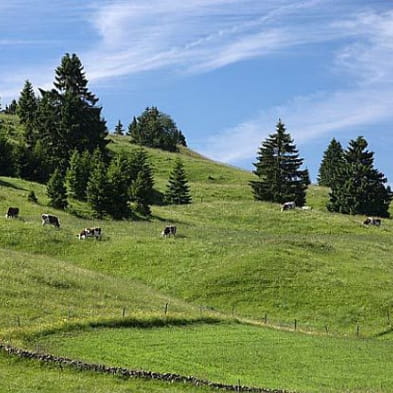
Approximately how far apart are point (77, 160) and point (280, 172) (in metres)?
33.2

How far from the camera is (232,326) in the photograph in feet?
158

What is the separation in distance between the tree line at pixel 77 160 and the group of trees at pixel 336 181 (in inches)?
531

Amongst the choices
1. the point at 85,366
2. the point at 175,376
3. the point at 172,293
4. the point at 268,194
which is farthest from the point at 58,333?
the point at 268,194

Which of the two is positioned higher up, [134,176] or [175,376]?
[134,176]

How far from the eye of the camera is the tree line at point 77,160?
88.6 meters

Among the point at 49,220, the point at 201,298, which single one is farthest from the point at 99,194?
the point at 201,298

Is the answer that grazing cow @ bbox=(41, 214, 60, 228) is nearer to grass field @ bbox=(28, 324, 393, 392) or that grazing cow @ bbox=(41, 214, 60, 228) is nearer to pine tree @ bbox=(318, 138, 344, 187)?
grass field @ bbox=(28, 324, 393, 392)

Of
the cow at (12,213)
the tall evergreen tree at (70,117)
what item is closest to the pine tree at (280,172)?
the tall evergreen tree at (70,117)

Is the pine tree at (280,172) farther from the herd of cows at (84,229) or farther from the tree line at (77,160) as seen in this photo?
the herd of cows at (84,229)

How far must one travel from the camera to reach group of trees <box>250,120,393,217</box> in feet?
374

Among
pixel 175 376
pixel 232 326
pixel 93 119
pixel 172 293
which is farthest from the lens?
pixel 93 119

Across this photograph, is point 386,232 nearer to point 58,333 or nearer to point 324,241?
point 324,241

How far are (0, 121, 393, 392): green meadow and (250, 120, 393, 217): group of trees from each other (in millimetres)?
16576

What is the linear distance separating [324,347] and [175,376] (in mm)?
15701
